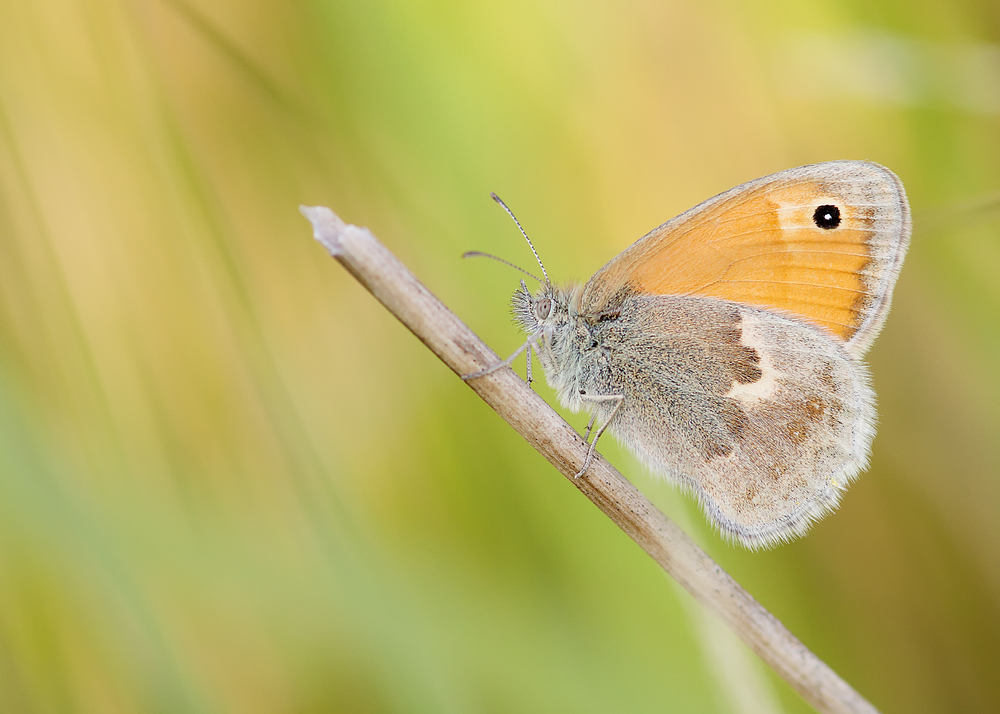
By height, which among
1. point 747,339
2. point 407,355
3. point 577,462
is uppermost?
point 407,355

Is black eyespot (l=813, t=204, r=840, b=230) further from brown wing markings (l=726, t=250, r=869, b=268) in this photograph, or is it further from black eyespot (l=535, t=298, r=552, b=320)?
black eyespot (l=535, t=298, r=552, b=320)

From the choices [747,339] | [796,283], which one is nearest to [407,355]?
[747,339]

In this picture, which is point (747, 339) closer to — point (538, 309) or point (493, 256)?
point (538, 309)

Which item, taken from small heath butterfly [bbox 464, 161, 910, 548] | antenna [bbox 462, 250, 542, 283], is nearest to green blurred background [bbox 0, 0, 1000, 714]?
antenna [bbox 462, 250, 542, 283]

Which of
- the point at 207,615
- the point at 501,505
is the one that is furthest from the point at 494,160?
the point at 207,615

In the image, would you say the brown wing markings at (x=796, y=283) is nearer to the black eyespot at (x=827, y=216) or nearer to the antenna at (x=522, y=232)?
the black eyespot at (x=827, y=216)

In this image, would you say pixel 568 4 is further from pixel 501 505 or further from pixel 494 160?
pixel 501 505
